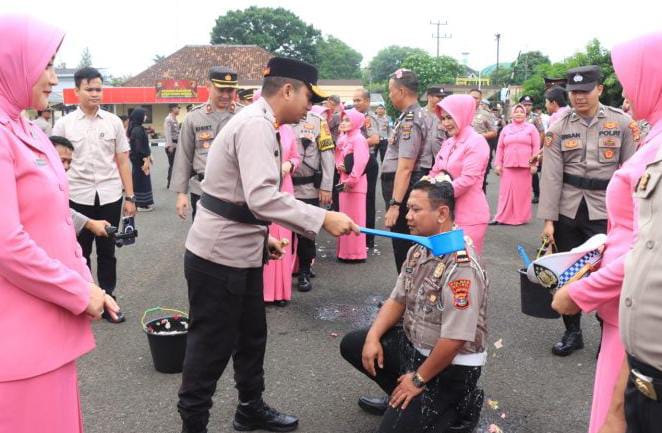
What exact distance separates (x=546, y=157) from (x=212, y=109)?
3.05 metres

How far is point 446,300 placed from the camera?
Answer: 3.00 m

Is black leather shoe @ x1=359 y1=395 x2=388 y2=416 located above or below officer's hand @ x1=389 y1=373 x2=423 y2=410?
below

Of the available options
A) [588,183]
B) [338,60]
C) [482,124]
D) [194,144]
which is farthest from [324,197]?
[338,60]

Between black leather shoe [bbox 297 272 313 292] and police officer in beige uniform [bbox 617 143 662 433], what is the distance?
15.4ft

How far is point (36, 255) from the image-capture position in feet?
6.19

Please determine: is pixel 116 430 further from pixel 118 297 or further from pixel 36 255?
pixel 118 297

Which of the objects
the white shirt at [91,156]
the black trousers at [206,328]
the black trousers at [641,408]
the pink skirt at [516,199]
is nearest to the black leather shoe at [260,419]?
the black trousers at [206,328]

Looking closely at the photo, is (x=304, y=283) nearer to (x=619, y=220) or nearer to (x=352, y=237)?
(x=352, y=237)

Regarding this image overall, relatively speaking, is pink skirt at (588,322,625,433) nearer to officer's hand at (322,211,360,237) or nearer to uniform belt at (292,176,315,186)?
officer's hand at (322,211,360,237)

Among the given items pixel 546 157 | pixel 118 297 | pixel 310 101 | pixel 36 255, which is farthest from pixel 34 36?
pixel 118 297

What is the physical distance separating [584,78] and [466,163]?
3.37 feet

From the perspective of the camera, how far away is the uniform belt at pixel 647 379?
65.0 inches

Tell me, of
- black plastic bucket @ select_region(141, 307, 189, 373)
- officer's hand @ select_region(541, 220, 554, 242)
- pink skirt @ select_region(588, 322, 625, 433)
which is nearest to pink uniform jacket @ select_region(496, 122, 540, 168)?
officer's hand @ select_region(541, 220, 554, 242)

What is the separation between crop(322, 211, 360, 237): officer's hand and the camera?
9.22 feet
